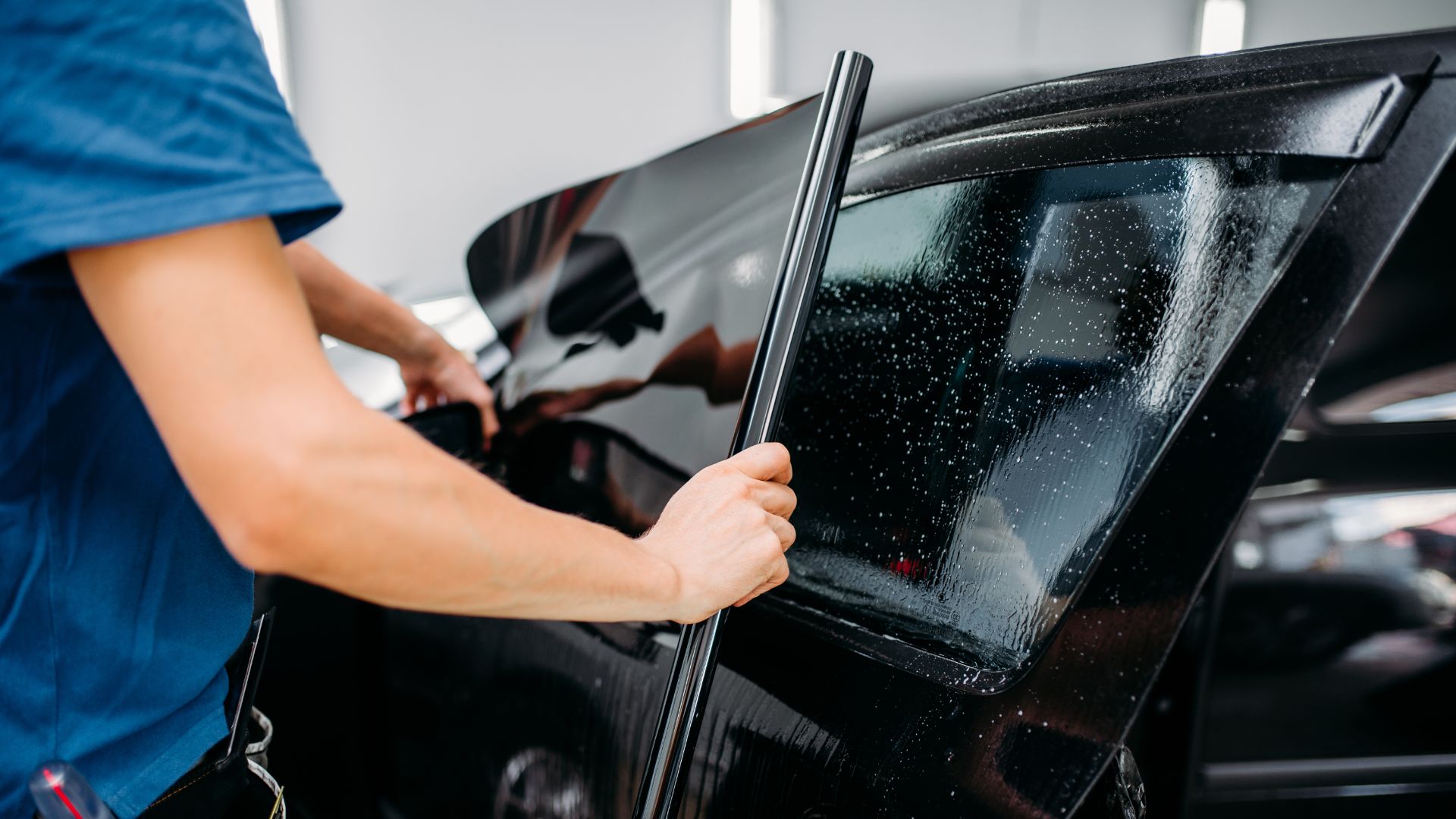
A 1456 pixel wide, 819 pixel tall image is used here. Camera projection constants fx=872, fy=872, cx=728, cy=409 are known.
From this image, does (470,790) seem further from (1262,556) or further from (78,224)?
(1262,556)

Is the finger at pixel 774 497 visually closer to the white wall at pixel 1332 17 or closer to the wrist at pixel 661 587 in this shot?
the wrist at pixel 661 587

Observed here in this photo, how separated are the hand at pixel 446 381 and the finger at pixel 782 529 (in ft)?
2.03

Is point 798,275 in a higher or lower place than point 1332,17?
lower

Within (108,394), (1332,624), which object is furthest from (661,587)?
(1332,624)

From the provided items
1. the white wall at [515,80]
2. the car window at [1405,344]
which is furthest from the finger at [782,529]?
the white wall at [515,80]

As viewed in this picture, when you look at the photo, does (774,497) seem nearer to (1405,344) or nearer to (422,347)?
(422,347)

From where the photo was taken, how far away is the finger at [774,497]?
64 cm

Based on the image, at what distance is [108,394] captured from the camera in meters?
0.56

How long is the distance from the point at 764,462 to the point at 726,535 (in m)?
0.07

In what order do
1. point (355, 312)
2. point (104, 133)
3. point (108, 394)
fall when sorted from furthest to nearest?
point (355, 312) → point (108, 394) → point (104, 133)

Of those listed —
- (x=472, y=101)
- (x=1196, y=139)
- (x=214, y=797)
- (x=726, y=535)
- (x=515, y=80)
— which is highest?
(x=515, y=80)

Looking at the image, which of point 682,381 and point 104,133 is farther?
point 682,381

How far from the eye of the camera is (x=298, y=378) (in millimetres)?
413

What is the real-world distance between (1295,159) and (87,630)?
2.79 ft
